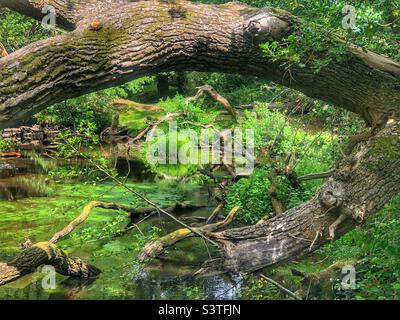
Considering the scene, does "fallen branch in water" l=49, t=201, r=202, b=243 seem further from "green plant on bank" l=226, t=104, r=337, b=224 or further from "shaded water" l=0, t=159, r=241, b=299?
"green plant on bank" l=226, t=104, r=337, b=224

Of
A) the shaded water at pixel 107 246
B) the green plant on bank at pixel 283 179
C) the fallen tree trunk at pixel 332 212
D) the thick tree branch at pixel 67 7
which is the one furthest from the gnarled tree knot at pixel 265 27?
the green plant on bank at pixel 283 179

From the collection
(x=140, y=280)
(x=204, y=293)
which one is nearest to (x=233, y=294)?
(x=204, y=293)

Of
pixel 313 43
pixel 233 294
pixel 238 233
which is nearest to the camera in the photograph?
pixel 313 43

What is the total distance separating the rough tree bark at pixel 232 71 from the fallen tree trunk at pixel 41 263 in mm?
1985

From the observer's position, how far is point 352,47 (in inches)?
183

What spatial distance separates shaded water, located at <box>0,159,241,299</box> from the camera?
589 centimetres

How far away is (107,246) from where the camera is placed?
743cm

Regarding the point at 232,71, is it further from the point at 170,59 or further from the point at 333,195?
the point at 333,195

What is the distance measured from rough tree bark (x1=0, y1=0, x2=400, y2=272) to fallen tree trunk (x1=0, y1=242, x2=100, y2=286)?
199cm

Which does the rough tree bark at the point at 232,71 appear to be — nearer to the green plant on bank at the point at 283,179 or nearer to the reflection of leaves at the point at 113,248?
the reflection of leaves at the point at 113,248

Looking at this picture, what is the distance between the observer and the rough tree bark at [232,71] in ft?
12.0

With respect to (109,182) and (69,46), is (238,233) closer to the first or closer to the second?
(69,46)

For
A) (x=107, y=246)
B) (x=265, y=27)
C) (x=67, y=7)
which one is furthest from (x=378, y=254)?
(x=107, y=246)
